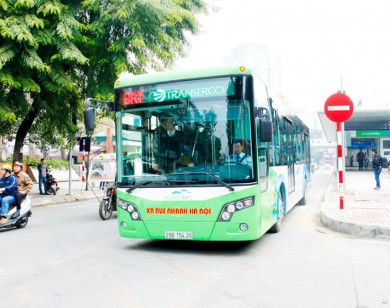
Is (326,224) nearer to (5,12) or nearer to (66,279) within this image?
(66,279)

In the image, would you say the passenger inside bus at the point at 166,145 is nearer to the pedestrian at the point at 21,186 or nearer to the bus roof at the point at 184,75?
the bus roof at the point at 184,75

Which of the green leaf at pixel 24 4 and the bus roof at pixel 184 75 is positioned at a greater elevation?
the green leaf at pixel 24 4

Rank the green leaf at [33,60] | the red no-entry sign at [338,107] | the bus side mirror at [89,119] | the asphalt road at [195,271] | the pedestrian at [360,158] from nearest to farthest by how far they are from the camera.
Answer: the asphalt road at [195,271] → the bus side mirror at [89,119] → the red no-entry sign at [338,107] → the green leaf at [33,60] → the pedestrian at [360,158]

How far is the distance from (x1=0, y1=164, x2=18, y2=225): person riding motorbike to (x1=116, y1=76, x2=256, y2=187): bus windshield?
12.9ft

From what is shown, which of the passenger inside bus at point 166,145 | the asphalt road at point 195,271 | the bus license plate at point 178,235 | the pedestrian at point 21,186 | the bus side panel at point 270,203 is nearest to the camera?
the asphalt road at point 195,271

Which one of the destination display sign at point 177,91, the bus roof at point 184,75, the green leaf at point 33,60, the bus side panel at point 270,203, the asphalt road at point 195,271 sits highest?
the green leaf at point 33,60

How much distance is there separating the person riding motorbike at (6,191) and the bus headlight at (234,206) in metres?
5.58

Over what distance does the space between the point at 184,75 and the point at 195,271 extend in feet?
9.85

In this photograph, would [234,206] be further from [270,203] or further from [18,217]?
[18,217]

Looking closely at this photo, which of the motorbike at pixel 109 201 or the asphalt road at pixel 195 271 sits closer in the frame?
the asphalt road at pixel 195 271

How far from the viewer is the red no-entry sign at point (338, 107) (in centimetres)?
1027

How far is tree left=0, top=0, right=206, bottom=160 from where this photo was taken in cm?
1228

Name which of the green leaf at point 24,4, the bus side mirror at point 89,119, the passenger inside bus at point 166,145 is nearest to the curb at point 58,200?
the green leaf at point 24,4

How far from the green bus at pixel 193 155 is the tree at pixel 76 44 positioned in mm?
6330
